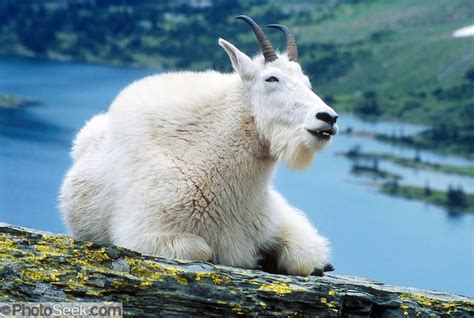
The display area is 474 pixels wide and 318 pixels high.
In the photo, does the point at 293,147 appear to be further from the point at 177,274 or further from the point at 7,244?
the point at 7,244

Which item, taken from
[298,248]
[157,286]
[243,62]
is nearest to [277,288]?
[157,286]

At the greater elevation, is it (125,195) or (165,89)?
(165,89)

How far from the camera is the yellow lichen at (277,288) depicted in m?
5.94

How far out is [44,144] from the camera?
83.6 m

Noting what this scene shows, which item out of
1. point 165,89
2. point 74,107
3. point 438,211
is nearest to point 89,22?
point 74,107

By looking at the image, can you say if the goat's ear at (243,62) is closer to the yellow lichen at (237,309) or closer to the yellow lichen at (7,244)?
the yellow lichen at (237,309)

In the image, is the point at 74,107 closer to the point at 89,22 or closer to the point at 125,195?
the point at 89,22

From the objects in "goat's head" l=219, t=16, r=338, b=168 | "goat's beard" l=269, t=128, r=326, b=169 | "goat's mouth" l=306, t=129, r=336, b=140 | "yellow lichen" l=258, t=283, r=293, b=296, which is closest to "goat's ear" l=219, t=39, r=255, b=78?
"goat's head" l=219, t=16, r=338, b=168

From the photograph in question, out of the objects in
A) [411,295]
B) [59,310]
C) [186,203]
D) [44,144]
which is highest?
[44,144]

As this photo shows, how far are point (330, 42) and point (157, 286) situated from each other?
5491 inches

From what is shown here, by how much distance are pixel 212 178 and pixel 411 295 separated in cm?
190

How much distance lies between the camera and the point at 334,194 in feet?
283
